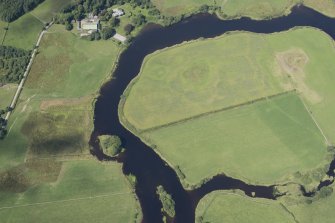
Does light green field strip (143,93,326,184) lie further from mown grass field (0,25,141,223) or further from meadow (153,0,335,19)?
meadow (153,0,335,19)

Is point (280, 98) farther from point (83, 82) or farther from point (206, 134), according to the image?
point (83, 82)

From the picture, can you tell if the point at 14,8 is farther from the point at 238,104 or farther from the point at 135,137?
the point at 238,104

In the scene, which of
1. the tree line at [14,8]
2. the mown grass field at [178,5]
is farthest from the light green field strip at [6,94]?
the mown grass field at [178,5]

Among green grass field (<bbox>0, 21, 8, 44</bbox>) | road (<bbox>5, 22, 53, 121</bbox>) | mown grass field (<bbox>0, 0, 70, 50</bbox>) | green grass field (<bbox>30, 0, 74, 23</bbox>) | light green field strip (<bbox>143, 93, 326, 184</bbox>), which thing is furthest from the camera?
green grass field (<bbox>30, 0, 74, 23</bbox>)

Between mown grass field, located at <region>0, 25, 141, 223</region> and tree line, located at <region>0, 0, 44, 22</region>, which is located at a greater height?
tree line, located at <region>0, 0, 44, 22</region>

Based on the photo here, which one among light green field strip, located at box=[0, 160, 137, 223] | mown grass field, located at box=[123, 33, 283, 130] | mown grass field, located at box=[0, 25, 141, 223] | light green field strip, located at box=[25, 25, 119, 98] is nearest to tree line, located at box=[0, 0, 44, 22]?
light green field strip, located at box=[25, 25, 119, 98]

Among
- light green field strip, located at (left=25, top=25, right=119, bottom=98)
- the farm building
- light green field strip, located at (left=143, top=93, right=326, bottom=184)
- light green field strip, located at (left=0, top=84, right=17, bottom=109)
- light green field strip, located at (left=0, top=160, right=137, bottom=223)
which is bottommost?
light green field strip, located at (left=0, top=160, right=137, bottom=223)

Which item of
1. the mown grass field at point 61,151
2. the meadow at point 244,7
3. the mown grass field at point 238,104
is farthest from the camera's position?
the meadow at point 244,7

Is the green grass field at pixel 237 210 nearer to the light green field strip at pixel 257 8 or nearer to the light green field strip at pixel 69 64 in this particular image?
the light green field strip at pixel 69 64
